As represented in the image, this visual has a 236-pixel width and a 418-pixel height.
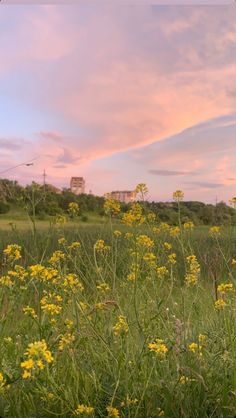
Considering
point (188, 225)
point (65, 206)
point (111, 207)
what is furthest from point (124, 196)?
point (188, 225)

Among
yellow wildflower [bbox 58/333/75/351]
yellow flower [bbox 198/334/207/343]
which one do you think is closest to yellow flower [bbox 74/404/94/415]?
yellow wildflower [bbox 58/333/75/351]

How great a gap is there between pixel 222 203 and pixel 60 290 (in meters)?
2.45

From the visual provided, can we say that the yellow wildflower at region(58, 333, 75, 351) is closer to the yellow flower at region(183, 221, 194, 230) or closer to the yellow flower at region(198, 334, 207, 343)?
the yellow flower at region(198, 334, 207, 343)

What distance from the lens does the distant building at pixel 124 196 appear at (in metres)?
3.11

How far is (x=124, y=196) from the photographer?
3.30m

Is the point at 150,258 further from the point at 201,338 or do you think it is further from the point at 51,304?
the point at 51,304

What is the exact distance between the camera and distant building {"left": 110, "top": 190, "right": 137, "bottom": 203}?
311 centimetres

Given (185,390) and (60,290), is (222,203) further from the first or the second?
(185,390)

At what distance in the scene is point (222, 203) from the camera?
4824 mm

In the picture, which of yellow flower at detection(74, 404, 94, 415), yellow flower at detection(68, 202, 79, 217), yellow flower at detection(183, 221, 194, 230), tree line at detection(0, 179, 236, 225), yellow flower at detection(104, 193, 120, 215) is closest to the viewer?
yellow flower at detection(74, 404, 94, 415)

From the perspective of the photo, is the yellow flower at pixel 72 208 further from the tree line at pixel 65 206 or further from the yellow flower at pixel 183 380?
the yellow flower at pixel 183 380

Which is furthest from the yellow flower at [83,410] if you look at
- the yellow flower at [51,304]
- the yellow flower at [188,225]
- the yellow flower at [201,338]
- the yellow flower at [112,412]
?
the yellow flower at [188,225]

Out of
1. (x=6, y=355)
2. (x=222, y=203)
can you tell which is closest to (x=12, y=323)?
(x=6, y=355)

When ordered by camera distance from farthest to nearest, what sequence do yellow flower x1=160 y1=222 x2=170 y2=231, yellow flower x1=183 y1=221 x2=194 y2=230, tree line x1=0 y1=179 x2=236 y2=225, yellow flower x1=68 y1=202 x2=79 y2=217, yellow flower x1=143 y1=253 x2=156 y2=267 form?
yellow flower x1=160 y1=222 x2=170 y2=231 → yellow flower x1=183 y1=221 x2=194 y2=230 → yellow flower x1=68 y1=202 x2=79 y2=217 → yellow flower x1=143 y1=253 x2=156 y2=267 → tree line x1=0 y1=179 x2=236 y2=225
